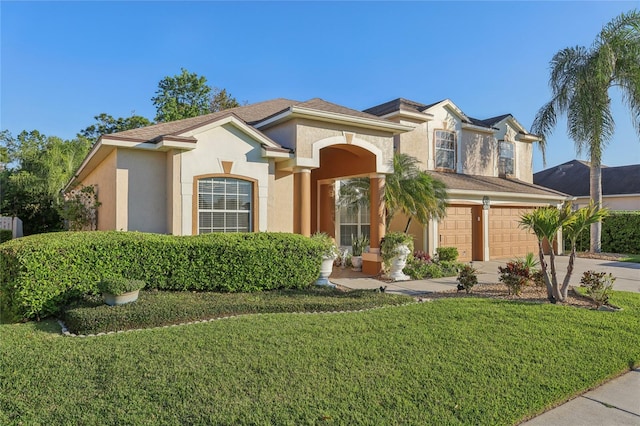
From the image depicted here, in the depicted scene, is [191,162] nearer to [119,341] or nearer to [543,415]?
[119,341]

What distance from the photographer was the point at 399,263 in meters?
12.4

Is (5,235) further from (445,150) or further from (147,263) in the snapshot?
(445,150)

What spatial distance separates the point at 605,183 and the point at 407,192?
79.1 ft

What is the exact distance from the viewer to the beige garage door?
18797 millimetres

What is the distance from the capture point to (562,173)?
1320 inches

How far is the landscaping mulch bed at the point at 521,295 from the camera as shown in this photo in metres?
9.01

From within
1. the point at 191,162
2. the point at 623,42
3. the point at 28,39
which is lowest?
the point at 191,162

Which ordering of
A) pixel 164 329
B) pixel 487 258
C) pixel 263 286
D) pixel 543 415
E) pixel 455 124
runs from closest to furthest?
pixel 543 415 < pixel 164 329 < pixel 263 286 < pixel 487 258 < pixel 455 124

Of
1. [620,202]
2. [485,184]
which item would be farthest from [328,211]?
[620,202]

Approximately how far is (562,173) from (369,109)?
2148 centimetres

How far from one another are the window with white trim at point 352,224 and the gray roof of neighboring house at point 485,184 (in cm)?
361

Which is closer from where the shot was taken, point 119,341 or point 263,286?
point 119,341

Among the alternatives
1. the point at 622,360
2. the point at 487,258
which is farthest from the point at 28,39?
the point at 487,258

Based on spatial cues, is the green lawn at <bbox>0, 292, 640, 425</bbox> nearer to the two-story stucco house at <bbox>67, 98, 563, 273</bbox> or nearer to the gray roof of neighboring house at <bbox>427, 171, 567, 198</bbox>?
the two-story stucco house at <bbox>67, 98, 563, 273</bbox>
